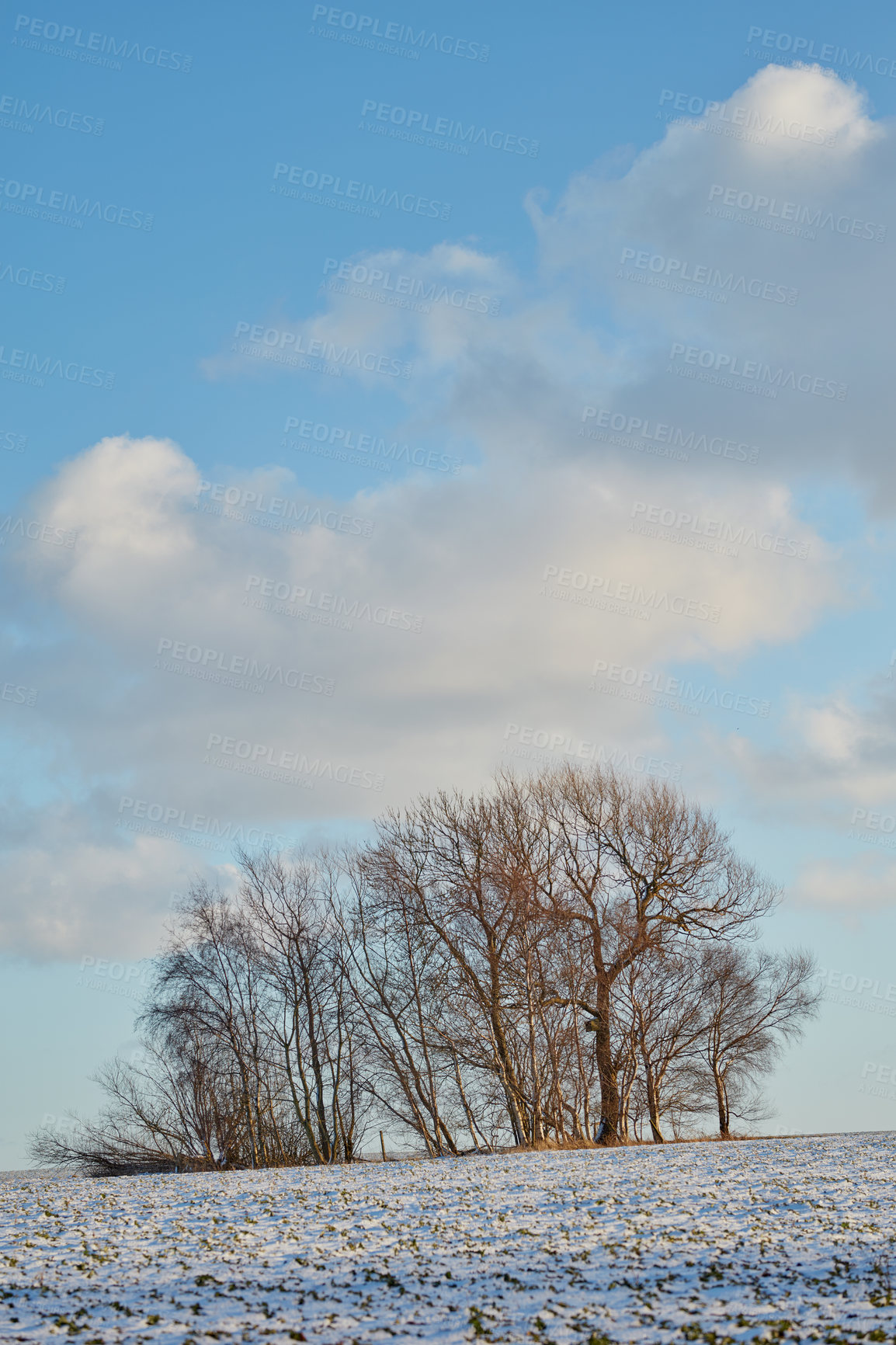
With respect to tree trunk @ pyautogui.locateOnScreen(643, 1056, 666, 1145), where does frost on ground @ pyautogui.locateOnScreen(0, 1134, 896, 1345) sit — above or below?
above

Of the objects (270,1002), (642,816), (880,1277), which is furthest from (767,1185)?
(270,1002)

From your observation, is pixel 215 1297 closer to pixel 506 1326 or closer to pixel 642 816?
pixel 506 1326

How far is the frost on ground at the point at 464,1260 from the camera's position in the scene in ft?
32.9

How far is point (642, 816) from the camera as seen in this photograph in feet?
121

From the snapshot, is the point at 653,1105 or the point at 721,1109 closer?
the point at 653,1105

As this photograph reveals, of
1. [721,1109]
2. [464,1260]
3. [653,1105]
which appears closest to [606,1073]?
[653,1105]

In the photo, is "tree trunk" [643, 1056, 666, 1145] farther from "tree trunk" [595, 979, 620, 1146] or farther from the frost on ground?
the frost on ground

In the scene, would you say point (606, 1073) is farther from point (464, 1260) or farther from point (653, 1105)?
point (464, 1260)

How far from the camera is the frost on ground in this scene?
10039 mm

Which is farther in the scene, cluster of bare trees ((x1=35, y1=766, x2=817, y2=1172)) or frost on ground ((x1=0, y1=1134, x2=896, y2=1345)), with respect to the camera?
cluster of bare trees ((x1=35, y1=766, x2=817, y2=1172))

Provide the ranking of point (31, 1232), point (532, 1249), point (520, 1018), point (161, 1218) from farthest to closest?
point (520, 1018)
point (161, 1218)
point (31, 1232)
point (532, 1249)

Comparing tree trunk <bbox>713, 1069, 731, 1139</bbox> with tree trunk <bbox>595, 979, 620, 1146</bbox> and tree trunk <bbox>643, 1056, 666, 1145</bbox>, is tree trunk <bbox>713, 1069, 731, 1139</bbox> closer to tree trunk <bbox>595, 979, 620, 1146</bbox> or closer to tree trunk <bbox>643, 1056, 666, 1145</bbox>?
tree trunk <bbox>643, 1056, 666, 1145</bbox>

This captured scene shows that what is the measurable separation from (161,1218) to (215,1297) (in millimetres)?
5700

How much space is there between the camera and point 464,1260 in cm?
1264
